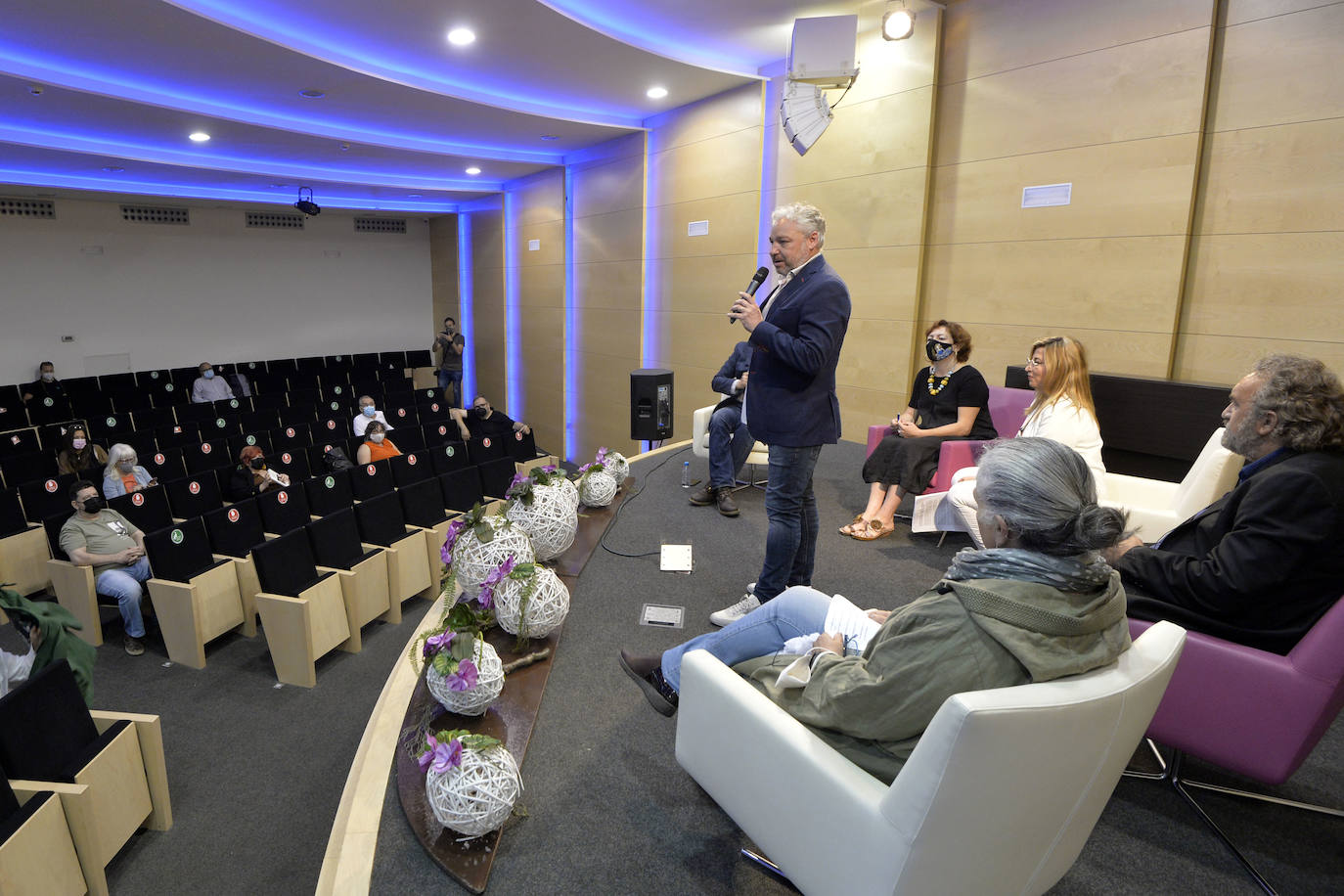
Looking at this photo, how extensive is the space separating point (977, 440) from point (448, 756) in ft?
10.1

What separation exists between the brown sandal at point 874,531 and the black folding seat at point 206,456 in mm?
4887

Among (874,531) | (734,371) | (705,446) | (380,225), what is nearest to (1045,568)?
(874,531)

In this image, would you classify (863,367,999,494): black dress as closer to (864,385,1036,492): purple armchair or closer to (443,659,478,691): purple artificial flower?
(864,385,1036,492): purple armchair

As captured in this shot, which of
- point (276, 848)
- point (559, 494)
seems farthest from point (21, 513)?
point (559, 494)

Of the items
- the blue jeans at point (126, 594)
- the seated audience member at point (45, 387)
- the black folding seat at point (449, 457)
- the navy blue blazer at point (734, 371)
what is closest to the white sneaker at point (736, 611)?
the navy blue blazer at point (734, 371)

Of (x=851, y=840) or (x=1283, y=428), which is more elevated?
→ (x=1283, y=428)

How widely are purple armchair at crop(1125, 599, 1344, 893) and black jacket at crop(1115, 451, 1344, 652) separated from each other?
10 cm

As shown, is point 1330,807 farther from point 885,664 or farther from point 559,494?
point 559,494

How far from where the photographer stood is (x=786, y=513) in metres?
2.54

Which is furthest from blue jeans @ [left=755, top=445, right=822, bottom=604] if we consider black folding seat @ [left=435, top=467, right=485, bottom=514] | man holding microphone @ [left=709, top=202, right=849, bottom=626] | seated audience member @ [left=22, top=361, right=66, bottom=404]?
seated audience member @ [left=22, top=361, right=66, bottom=404]

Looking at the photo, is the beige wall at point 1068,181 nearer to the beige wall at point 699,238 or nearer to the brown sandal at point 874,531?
the beige wall at point 699,238

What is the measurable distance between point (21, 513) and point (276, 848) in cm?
339

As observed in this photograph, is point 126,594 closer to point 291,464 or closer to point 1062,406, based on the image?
point 291,464

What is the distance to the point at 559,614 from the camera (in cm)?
245
